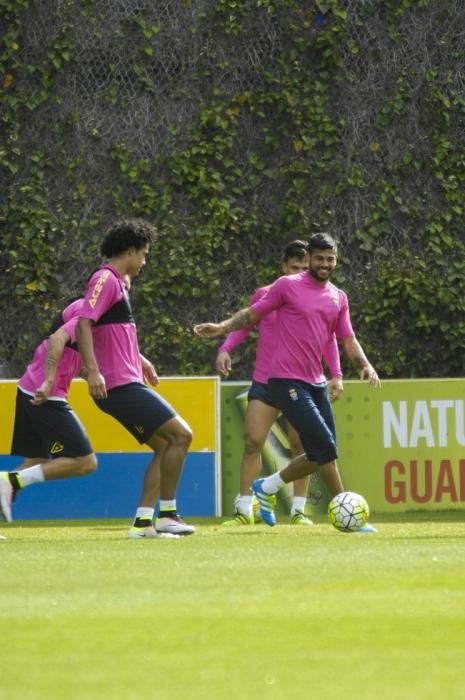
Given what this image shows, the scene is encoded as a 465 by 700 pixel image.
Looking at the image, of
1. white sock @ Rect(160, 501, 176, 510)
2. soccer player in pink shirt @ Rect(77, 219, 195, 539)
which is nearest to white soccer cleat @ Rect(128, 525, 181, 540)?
soccer player in pink shirt @ Rect(77, 219, 195, 539)

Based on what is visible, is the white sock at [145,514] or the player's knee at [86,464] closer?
the white sock at [145,514]

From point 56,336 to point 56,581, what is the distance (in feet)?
11.0

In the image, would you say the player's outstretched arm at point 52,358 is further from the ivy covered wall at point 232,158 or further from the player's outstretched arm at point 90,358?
the ivy covered wall at point 232,158

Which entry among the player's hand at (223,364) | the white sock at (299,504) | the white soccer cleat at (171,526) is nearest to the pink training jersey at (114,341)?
the white soccer cleat at (171,526)

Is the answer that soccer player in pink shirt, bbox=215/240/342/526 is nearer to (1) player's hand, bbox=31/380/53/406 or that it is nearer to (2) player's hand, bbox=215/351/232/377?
(2) player's hand, bbox=215/351/232/377

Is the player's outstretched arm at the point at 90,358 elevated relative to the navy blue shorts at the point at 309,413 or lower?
elevated

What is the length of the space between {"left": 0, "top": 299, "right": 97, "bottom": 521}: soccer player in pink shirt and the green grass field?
97 centimetres

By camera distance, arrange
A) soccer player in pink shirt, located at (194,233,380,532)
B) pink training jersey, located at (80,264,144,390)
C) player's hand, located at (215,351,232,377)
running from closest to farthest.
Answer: pink training jersey, located at (80,264,144,390) < soccer player in pink shirt, located at (194,233,380,532) < player's hand, located at (215,351,232,377)

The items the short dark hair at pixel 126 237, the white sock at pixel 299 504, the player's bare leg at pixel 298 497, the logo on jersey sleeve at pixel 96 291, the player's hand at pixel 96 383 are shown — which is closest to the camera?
the player's hand at pixel 96 383

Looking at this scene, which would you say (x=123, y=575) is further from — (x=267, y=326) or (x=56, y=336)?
(x=267, y=326)

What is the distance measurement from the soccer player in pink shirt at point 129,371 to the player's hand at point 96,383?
0.13 metres

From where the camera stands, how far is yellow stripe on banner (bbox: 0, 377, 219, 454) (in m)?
13.3

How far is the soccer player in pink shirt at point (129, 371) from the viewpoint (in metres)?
10.1

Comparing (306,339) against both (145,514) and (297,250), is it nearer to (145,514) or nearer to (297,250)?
(297,250)
